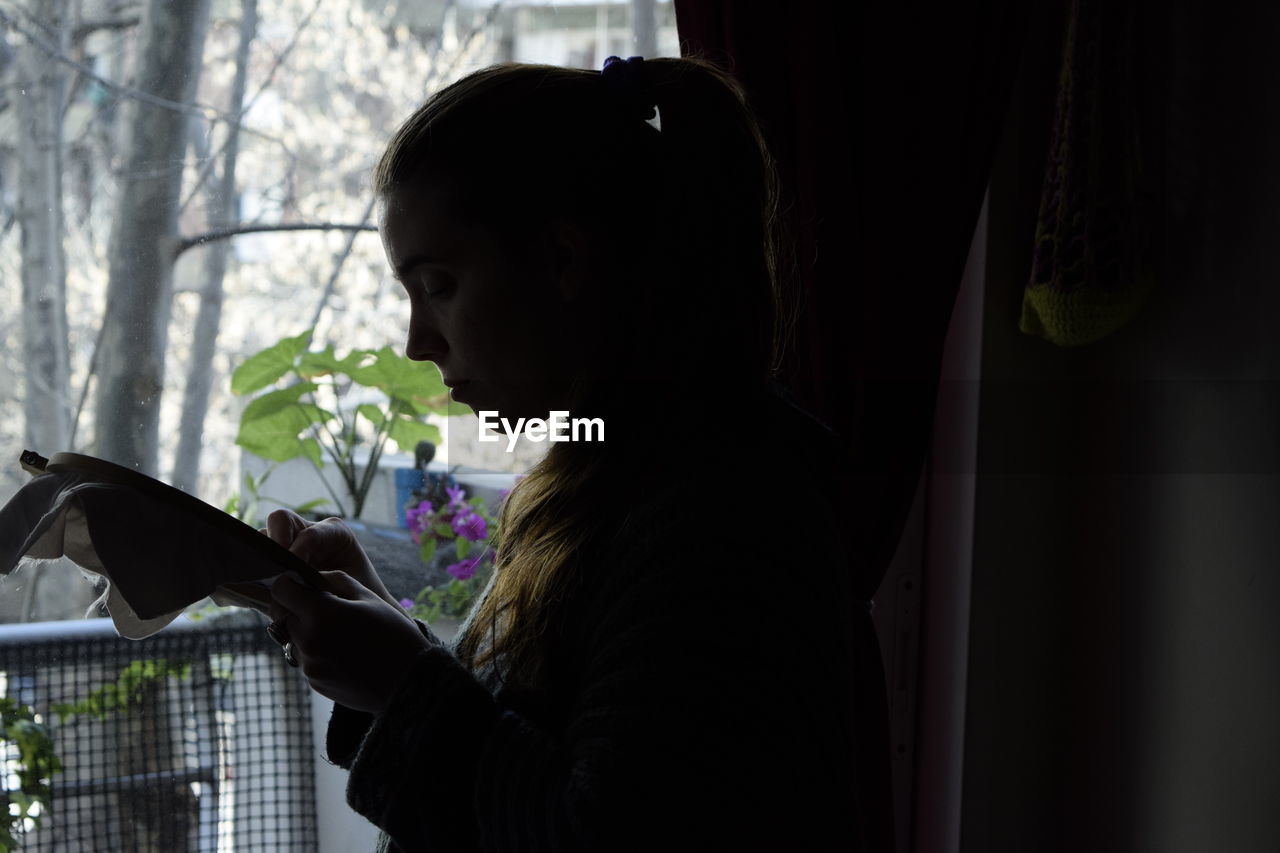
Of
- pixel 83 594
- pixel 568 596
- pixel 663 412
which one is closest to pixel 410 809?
pixel 568 596

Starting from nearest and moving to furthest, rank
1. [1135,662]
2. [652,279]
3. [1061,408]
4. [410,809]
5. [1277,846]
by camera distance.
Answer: [410,809]
[652,279]
[1277,846]
[1135,662]
[1061,408]

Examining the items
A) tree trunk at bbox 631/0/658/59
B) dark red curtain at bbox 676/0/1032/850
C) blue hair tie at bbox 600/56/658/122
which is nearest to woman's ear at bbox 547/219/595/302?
blue hair tie at bbox 600/56/658/122

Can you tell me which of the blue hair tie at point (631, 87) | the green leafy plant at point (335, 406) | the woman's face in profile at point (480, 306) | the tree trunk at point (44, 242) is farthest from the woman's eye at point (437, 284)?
the tree trunk at point (44, 242)

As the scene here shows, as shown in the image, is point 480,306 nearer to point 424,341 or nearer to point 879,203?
point 424,341

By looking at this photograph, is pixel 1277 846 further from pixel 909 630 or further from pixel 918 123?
pixel 918 123

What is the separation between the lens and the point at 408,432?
1554 mm

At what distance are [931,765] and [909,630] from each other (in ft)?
0.67

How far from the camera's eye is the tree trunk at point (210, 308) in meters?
1.40

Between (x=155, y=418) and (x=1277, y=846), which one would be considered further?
(x=155, y=418)

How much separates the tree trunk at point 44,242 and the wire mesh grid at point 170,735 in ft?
0.87

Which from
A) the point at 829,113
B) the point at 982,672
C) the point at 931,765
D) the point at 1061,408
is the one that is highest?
the point at 829,113

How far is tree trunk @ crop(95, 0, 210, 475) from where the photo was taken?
1.35m

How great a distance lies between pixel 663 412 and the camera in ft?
2.43

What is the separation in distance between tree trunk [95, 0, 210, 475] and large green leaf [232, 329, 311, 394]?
10 centimetres
